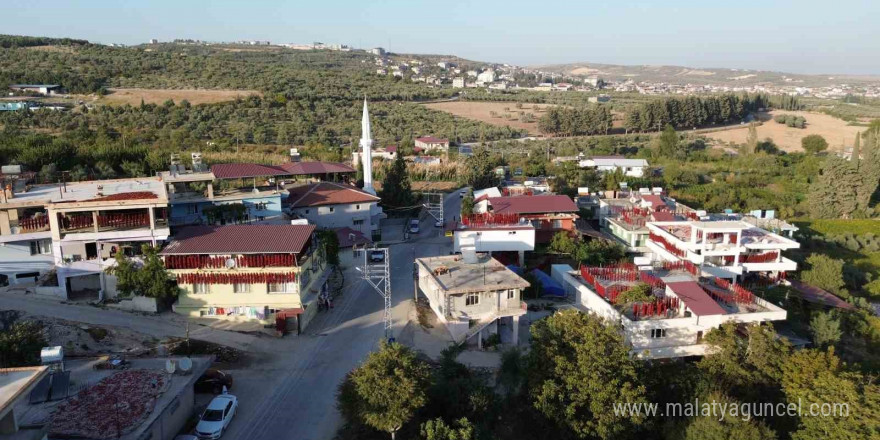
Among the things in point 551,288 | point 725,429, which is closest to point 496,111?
point 551,288

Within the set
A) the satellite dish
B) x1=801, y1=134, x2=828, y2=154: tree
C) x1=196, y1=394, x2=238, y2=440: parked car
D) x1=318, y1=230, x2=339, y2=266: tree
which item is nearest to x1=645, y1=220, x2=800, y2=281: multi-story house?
x1=318, y1=230, x2=339, y2=266: tree

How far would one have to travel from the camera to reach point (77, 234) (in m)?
22.5

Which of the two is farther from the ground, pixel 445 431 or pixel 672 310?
pixel 672 310

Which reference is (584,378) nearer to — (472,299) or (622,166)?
(472,299)

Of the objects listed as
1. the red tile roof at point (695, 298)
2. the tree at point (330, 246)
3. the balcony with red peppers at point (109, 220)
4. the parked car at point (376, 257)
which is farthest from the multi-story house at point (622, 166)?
Answer: the balcony with red peppers at point (109, 220)

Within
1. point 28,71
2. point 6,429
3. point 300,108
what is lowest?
point 6,429

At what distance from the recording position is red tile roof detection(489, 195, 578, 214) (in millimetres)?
32812

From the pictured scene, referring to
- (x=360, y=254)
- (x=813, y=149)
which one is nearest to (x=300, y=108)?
(x=360, y=254)

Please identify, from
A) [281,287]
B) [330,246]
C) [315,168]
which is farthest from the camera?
[315,168]

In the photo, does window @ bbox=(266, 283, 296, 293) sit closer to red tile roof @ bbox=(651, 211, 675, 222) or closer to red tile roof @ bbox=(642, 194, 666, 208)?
red tile roof @ bbox=(651, 211, 675, 222)

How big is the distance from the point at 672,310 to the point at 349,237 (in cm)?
1627

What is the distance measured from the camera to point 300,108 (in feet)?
239

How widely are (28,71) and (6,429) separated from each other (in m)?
68.6

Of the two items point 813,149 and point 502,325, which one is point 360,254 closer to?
point 502,325
